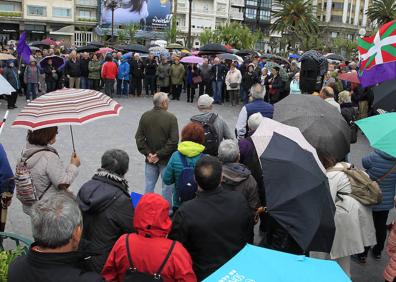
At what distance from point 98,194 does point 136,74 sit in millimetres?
14853

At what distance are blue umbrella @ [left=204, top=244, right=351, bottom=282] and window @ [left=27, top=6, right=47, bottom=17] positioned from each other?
63160 mm

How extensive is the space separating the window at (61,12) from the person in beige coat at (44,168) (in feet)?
Answer: 202

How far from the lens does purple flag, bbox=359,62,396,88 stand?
6.72 metres

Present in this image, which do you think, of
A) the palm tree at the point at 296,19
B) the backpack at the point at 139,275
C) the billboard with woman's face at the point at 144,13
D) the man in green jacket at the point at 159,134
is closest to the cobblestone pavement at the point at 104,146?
the man in green jacket at the point at 159,134

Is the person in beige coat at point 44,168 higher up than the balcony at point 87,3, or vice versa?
the balcony at point 87,3

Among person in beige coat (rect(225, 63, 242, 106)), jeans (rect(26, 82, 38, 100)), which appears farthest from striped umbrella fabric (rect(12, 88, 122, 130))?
person in beige coat (rect(225, 63, 242, 106))

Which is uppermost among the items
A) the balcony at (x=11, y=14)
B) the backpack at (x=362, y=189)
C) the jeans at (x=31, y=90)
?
the balcony at (x=11, y=14)

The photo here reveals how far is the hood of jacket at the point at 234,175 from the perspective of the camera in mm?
4359

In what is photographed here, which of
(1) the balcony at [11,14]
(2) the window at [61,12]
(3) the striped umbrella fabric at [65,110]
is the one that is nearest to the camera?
(3) the striped umbrella fabric at [65,110]

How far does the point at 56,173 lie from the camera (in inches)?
167

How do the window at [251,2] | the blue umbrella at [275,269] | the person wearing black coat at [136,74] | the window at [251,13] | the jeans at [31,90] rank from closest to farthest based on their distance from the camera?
the blue umbrella at [275,269] < the jeans at [31,90] < the person wearing black coat at [136,74] < the window at [251,2] < the window at [251,13]

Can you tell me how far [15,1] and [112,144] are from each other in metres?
55.0

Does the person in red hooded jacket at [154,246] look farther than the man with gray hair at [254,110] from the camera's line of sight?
No

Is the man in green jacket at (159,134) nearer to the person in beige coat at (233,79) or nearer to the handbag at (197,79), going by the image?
the person in beige coat at (233,79)
